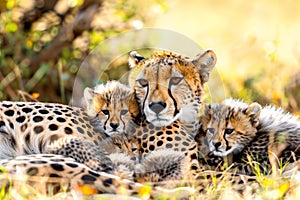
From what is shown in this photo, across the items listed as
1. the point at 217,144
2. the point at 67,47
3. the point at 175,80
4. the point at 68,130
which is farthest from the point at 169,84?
the point at 67,47

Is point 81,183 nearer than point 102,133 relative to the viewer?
Yes

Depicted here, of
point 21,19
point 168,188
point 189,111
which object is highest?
point 21,19

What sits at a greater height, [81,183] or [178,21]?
[178,21]

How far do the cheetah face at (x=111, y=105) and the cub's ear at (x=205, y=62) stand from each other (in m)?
0.42

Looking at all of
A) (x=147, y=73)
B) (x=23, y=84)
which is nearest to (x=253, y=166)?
(x=147, y=73)

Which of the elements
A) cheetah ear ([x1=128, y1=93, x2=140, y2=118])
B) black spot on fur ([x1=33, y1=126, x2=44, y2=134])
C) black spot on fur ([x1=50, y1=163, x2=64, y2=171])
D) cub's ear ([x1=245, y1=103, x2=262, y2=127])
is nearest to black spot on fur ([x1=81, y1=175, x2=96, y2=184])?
black spot on fur ([x1=50, y1=163, x2=64, y2=171])

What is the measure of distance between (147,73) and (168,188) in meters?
0.70

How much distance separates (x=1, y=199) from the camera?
389 cm

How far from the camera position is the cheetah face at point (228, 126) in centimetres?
478

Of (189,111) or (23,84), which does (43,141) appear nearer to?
(189,111)

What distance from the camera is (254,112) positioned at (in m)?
4.94

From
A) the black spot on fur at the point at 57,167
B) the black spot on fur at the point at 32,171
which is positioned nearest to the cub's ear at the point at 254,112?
the black spot on fur at the point at 57,167

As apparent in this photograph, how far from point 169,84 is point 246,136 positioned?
21.9 inches

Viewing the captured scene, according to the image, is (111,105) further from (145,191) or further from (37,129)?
(145,191)
